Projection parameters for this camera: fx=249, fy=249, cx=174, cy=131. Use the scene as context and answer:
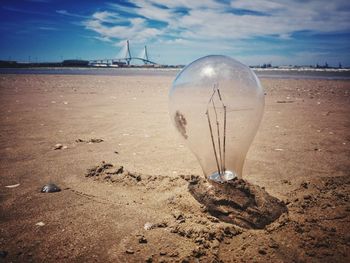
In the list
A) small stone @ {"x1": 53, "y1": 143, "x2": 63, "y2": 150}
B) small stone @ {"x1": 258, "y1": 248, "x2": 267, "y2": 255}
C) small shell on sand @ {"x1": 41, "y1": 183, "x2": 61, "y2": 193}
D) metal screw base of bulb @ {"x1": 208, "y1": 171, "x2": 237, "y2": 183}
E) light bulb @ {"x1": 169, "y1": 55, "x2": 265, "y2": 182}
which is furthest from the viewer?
small stone @ {"x1": 53, "y1": 143, "x2": 63, "y2": 150}

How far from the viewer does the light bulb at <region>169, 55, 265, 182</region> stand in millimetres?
1829

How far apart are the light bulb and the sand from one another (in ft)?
1.85

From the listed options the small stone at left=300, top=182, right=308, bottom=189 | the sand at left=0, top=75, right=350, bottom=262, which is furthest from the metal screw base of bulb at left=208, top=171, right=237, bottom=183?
the small stone at left=300, top=182, right=308, bottom=189

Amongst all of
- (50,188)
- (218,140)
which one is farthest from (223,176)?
(50,188)

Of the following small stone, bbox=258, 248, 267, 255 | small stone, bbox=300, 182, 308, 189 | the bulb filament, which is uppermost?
the bulb filament

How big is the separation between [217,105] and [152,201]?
3.45 ft

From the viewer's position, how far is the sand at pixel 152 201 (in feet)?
5.35

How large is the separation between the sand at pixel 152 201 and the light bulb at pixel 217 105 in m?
0.56

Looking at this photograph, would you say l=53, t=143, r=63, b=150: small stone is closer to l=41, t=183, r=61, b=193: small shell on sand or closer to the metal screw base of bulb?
l=41, t=183, r=61, b=193: small shell on sand

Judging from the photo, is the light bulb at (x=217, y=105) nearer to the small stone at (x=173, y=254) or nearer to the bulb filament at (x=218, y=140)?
the bulb filament at (x=218, y=140)

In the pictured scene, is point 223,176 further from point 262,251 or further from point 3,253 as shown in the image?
point 3,253

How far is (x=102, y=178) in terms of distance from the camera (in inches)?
107

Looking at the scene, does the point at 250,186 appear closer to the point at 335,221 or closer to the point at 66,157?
the point at 335,221

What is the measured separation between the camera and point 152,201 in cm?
225
